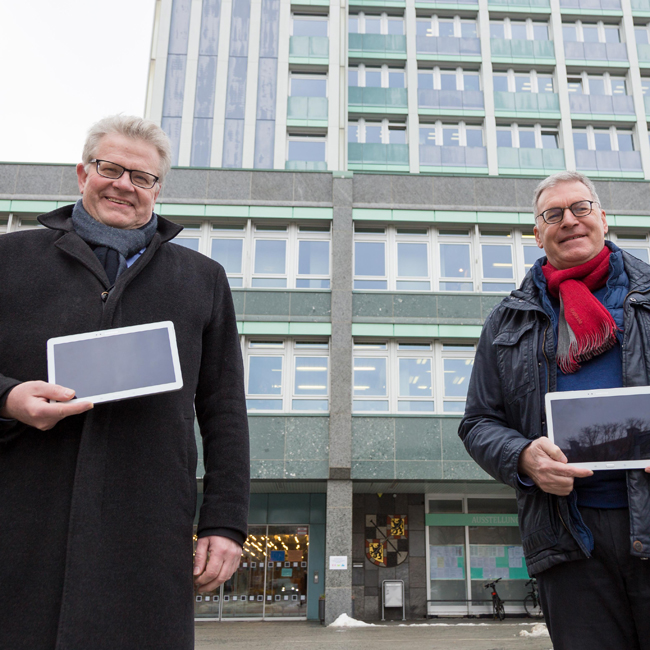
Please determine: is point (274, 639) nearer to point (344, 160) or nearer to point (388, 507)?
point (388, 507)

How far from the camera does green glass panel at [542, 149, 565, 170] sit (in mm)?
28922

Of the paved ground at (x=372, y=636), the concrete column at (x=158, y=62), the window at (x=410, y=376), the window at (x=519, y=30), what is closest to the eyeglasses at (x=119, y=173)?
the paved ground at (x=372, y=636)

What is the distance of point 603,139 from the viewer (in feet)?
97.7

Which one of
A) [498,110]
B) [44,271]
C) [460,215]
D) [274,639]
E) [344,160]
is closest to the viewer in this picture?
[44,271]

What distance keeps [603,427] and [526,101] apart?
99.4 ft

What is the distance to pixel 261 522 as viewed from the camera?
1966 centimetres

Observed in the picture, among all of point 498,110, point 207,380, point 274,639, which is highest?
point 498,110

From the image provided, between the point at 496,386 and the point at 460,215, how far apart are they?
17.9 metres

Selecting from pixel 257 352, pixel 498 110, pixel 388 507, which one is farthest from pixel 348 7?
pixel 388 507

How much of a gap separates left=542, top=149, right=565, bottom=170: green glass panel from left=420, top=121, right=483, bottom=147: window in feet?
8.98

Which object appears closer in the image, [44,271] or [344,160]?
[44,271]

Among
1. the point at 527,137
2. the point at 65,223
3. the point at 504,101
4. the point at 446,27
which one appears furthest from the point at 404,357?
the point at 446,27

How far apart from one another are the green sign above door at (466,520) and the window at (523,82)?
1899cm

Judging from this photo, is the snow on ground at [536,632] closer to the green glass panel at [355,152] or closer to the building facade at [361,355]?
the building facade at [361,355]
